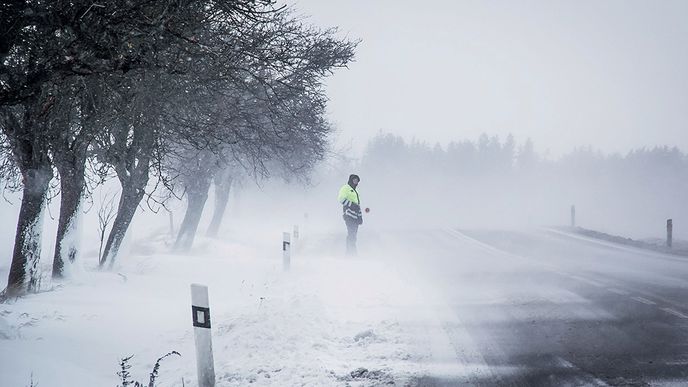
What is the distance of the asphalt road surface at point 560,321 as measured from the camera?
4621 mm

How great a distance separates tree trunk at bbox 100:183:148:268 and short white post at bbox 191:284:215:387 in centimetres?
696

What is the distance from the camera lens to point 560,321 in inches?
258

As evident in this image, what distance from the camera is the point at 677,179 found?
85.5 metres

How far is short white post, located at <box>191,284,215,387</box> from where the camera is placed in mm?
4293

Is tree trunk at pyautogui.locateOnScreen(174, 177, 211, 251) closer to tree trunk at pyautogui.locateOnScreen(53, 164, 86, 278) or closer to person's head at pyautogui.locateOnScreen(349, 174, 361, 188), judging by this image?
person's head at pyautogui.locateOnScreen(349, 174, 361, 188)

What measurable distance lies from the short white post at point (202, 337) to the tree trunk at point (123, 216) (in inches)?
274

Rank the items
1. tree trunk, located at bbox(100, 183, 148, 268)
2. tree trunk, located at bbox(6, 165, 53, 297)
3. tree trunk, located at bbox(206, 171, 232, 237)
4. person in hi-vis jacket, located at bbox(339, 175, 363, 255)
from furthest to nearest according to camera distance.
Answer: tree trunk, located at bbox(206, 171, 232, 237) → person in hi-vis jacket, located at bbox(339, 175, 363, 255) → tree trunk, located at bbox(100, 183, 148, 268) → tree trunk, located at bbox(6, 165, 53, 297)

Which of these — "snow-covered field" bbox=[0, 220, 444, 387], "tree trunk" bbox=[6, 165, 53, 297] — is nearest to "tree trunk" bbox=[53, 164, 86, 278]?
"snow-covered field" bbox=[0, 220, 444, 387]

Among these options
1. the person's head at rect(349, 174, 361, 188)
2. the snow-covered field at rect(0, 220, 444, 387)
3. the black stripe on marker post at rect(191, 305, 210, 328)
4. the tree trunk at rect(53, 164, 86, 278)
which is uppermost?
the person's head at rect(349, 174, 361, 188)

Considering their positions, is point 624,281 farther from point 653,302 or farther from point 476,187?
point 476,187

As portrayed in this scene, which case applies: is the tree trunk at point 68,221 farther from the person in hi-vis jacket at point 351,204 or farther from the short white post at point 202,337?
the person in hi-vis jacket at point 351,204

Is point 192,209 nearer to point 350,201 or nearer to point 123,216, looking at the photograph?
point 123,216

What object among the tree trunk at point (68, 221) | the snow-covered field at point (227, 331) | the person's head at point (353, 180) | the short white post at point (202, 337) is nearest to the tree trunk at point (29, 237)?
the snow-covered field at point (227, 331)

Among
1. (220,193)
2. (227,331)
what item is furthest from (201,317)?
(220,193)
